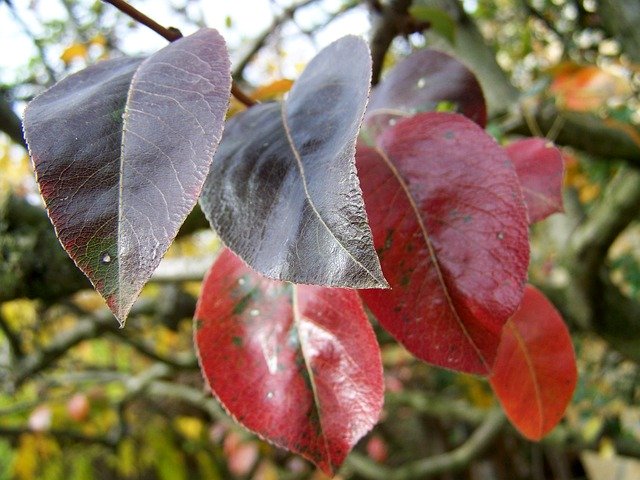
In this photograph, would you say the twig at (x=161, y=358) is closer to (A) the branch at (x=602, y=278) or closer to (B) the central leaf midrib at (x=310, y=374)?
(A) the branch at (x=602, y=278)

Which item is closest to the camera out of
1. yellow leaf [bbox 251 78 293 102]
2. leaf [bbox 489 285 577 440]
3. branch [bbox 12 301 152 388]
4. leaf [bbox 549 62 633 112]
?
leaf [bbox 489 285 577 440]

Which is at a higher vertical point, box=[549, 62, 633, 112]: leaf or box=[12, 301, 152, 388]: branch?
box=[549, 62, 633, 112]: leaf

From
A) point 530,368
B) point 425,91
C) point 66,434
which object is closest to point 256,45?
point 425,91

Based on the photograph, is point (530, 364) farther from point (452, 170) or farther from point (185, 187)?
point (185, 187)

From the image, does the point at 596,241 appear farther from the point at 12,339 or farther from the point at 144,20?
the point at 12,339

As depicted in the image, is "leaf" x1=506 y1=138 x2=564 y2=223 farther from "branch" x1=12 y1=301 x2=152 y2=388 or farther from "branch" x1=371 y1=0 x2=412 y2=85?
"branch" x1=12 y1=301 x2=152 y2=388

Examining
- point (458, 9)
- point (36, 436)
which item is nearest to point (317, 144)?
point (458, 9)

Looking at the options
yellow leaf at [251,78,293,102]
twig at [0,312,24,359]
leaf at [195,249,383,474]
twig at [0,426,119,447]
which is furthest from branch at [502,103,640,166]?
twig at [0,426,119,447]
